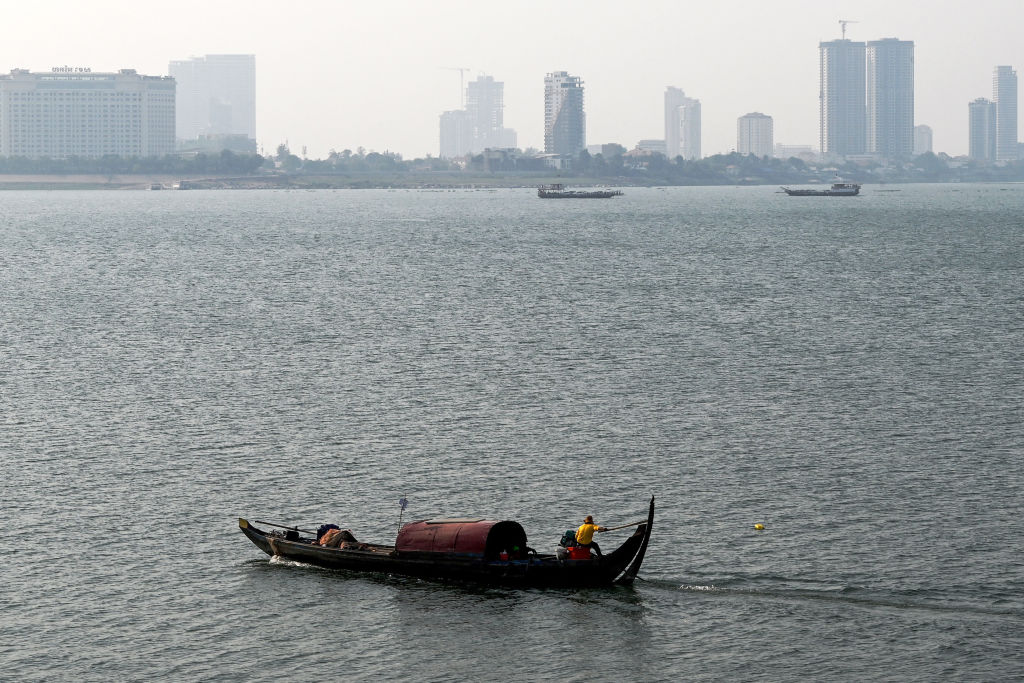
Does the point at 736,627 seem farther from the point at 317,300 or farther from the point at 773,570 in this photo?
the point at 317,300

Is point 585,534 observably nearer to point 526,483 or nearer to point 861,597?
point 861,597

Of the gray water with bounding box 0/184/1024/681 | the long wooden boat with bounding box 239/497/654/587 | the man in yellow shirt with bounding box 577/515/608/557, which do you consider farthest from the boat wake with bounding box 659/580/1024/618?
the man in yellow shirt with bounding box 577/515/608/557

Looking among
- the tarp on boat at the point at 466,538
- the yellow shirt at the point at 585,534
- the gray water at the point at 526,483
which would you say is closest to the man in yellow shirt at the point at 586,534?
the yellow shirt at the point at 585,534

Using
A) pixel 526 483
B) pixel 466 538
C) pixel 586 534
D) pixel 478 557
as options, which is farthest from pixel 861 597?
pixel 526 483

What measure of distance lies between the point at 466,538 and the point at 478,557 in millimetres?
900

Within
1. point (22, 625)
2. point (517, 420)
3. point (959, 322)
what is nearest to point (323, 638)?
point (22, 625)

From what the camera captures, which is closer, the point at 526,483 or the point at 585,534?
the point at 585,534

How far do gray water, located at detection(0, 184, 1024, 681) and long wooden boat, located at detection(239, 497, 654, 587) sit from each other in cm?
61

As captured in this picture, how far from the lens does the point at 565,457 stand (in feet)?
224

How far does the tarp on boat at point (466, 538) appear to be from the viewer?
168 feet

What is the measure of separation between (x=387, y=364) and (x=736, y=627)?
2081 inches

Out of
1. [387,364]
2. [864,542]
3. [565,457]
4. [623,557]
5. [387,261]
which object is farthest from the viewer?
[387,261]

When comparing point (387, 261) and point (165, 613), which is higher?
point (387, 261)

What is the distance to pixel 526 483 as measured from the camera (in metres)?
63.4
